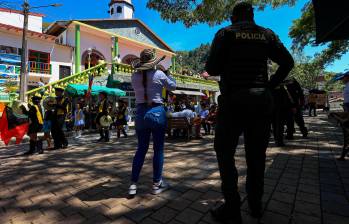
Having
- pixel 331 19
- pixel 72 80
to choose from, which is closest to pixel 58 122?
pixel 331 19

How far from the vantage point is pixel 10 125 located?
699cm

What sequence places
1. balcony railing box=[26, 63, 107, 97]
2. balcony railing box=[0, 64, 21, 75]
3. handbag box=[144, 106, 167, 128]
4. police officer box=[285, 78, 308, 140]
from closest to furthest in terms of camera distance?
handbag box=[144, 106, 167, 128]
police officer box=[285, 78, 308, 140]
balcony railing box=[26, 63, 107, 97]
balcony railing box=[0, 64, 21, 75]

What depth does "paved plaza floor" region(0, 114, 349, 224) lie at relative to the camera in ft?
8.60

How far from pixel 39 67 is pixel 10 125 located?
17065 mm

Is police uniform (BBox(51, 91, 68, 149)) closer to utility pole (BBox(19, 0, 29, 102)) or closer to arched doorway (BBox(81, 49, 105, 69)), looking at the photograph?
utility pole (BBox(19, 0, 29, 102))

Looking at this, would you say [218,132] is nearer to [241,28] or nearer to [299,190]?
[241,28]

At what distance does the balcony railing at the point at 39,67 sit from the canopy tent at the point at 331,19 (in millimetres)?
22342

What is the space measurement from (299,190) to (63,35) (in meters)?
25.0

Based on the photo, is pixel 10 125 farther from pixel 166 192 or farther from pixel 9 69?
pixel 9 69

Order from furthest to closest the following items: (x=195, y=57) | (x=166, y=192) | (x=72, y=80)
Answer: (x=195, y=57) < (x=72, y=80) < (x=166, y=192)

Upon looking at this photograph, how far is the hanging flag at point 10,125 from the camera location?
6930 millimetres

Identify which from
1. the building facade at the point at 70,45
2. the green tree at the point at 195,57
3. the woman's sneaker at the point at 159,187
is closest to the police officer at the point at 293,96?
the woman's sneaker at the point at 159,187

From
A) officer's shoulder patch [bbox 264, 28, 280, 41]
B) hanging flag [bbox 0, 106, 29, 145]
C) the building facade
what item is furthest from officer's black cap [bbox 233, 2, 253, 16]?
the building facade

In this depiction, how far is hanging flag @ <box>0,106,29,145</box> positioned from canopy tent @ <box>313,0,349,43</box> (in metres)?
7.38
